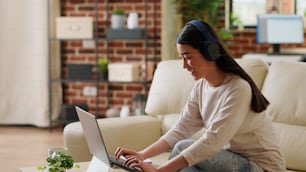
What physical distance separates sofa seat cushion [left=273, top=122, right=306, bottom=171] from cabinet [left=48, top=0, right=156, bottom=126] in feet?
9.85

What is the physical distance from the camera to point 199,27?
8.40 ft

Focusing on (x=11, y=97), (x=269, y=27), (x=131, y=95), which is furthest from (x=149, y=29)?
(x=11, y=97)

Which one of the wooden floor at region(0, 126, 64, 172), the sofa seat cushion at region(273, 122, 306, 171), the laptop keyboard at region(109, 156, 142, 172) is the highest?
the laptop keyboard at region(109, 156, 142, 172)

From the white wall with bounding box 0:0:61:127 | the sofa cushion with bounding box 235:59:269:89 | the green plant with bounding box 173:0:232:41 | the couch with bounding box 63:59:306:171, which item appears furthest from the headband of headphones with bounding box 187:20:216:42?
the white wall with bounding box 0:0:61:127

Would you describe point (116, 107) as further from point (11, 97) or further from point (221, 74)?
point (221, 74)

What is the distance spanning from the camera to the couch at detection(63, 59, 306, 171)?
333cm

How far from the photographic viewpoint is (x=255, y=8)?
258 inches

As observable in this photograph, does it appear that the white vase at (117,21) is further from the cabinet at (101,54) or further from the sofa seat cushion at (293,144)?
the sofa seat cushion at (293,144)

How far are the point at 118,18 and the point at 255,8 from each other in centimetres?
142

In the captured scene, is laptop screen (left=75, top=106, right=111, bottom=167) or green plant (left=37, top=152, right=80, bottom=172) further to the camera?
green plant (left=37, top=152, right=80, bottom=172)

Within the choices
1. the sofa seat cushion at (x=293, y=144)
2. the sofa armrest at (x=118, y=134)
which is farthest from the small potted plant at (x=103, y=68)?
the sofa seat cushion at (x=293, y=144)

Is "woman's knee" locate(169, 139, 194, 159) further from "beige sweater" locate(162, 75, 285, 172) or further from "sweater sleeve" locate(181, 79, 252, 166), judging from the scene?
"sweater sleeve" locate(181, 79, 252, 166)

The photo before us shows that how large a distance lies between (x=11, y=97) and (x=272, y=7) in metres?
2.81

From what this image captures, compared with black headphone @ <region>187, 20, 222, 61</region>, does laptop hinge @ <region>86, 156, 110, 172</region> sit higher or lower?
lower
